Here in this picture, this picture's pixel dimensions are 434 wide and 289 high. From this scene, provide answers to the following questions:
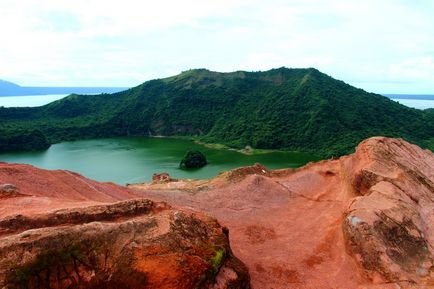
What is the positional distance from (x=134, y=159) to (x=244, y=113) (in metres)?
51.6

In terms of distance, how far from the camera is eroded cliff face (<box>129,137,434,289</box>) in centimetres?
1401

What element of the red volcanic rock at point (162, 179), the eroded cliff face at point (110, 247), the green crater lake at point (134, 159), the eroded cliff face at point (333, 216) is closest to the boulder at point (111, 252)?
the eroded cliff face at point (110, 247)

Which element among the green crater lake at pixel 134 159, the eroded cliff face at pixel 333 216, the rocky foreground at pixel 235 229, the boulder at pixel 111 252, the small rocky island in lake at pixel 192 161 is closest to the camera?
the boulder at pixel 111 252

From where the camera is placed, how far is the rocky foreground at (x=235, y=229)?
10.1 m

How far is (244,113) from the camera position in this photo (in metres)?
127

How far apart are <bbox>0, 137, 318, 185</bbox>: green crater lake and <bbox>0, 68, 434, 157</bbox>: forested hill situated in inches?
373

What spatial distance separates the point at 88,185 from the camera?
1770cm

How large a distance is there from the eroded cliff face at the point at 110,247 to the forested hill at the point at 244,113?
7733 centimetres

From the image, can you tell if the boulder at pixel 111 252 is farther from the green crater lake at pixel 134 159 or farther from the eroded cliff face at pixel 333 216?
the green crater lake at pixel 134 159

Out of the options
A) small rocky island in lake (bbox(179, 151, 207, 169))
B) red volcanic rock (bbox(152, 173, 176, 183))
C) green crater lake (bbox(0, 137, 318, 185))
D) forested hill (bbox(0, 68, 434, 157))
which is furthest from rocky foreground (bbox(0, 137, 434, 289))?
forested hill (bbox(0, 68, 434, 157))

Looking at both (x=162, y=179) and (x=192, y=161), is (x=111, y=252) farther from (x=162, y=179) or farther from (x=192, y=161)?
(x=192, y=161)

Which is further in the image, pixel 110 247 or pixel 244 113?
pixel 244 113

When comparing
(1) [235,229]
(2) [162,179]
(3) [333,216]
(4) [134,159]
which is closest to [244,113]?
(4) [134,159]

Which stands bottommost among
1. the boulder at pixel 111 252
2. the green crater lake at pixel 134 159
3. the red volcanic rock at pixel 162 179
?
the green crater lake at pixel 134 159
